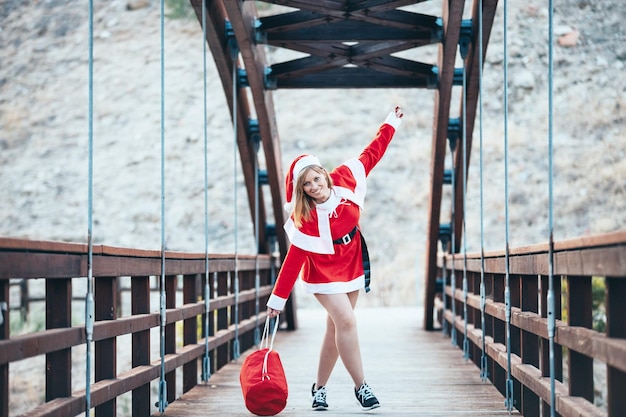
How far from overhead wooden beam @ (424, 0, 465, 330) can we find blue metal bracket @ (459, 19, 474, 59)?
10 cm

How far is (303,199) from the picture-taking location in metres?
4.34

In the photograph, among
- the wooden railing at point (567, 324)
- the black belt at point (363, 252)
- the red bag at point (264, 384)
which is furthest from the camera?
the black belt at point (363, 252)

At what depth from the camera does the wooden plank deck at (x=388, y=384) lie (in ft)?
14.9

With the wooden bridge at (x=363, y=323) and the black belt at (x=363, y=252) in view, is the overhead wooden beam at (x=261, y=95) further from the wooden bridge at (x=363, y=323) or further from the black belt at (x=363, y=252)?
the black belt at (x=363, y=252)

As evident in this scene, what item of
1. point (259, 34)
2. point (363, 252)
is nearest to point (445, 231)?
point (259, 34)

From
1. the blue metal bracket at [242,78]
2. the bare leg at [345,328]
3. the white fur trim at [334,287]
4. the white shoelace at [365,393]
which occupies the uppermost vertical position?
the blue metal bracket at [242,78]

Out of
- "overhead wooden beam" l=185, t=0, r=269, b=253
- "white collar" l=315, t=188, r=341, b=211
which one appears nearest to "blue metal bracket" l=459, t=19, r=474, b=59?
"overhead wooden beam" l=185, t=0, r=269, b=253

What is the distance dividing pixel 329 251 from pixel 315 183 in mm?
320

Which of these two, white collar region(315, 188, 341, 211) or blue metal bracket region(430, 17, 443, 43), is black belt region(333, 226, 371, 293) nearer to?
white collar region(315, 188, 341, 211)

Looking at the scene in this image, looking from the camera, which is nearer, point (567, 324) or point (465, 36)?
point (567, 324)

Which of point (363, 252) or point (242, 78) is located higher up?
point (242, 78)

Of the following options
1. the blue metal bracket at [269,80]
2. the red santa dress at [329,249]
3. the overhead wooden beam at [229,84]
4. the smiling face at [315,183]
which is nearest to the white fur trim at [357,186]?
the red santa dress at [329,249]

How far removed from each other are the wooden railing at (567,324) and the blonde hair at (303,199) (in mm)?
924

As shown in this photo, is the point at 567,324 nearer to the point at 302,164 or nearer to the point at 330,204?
the point at 330,204
